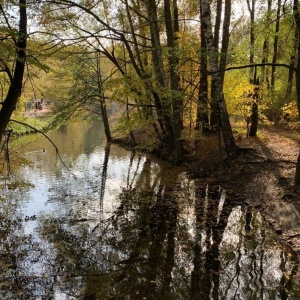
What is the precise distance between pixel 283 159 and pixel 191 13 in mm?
9979

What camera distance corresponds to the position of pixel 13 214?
30.9 ft

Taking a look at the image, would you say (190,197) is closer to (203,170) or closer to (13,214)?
(203,170)

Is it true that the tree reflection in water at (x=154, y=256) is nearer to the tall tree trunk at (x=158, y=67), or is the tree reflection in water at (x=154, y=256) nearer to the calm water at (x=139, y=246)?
the calm water at (x=139, y=246)

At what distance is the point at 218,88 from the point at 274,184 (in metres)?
4.16

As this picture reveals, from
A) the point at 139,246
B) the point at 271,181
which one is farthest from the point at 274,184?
the point at 139,246

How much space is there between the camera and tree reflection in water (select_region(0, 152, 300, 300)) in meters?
5.29

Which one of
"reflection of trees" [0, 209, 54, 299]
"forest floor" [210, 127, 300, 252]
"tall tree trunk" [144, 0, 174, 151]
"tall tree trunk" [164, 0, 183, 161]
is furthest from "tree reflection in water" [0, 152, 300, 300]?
"tall tree trunk" [144, 0, 174, 151]

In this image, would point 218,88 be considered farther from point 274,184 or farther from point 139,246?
point 139,246

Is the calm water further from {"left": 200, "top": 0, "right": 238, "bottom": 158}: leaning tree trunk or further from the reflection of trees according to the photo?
{"left": 200, "top": 0, "right": 238, "bottom": 158}: leaning tree trunk

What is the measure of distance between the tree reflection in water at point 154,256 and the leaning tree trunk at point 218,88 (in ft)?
10.8

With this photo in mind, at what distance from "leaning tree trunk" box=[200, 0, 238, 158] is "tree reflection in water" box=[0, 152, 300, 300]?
3280 mm

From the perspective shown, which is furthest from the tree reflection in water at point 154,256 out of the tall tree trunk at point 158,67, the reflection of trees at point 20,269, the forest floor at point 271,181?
the tall tree trunk at point 158,67

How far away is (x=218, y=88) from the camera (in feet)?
38.8

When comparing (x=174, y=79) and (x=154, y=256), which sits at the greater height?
(x=174, y=79)
